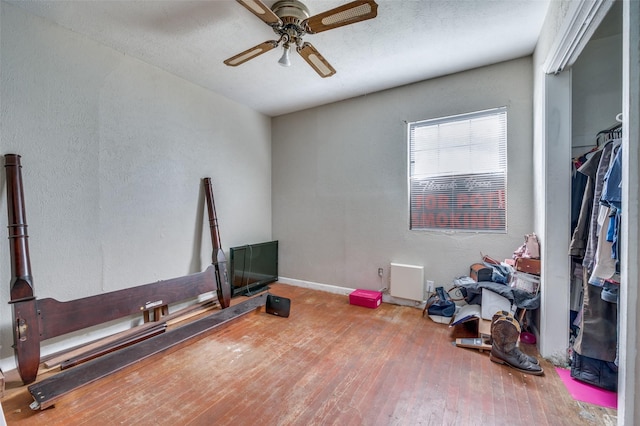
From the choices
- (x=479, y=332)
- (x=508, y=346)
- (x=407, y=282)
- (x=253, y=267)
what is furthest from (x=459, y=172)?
(x=253, y=267)

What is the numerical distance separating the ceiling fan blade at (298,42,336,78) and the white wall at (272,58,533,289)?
133 centimetres

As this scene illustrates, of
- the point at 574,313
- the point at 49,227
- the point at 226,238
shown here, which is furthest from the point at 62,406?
the point at 574,313

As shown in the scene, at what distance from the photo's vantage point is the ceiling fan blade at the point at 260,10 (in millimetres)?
1544

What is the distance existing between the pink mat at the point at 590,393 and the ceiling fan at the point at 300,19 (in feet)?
9.11

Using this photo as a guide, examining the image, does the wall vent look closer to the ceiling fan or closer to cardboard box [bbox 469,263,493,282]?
cardboard box [bbox 469,263,493,282]

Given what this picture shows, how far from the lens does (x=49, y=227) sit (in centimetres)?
223

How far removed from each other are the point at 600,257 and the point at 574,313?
2.81 feet

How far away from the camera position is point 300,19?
2.01 m

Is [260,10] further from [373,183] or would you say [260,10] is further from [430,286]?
[430,286]

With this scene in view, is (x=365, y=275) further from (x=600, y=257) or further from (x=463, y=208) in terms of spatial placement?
(x=600, y=257)

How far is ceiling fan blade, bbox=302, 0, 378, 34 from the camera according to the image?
1.56 meters

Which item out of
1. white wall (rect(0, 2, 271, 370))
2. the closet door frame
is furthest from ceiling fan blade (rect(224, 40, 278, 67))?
the closet door frame

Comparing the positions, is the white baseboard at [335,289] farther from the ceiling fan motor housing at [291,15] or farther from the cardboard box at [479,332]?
the ceiling fan motor housing at [291,15]

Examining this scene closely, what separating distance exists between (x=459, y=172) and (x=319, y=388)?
2667 millimetres
